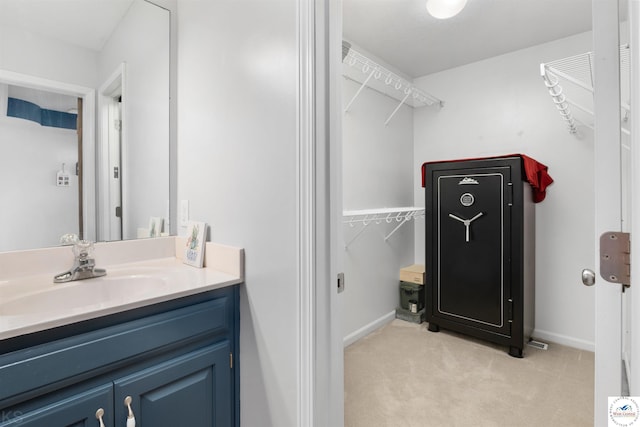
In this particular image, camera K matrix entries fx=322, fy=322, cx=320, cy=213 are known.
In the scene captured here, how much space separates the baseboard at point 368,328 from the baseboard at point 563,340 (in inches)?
46.0

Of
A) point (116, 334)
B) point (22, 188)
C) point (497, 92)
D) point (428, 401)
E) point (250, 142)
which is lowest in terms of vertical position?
point (428, 401)

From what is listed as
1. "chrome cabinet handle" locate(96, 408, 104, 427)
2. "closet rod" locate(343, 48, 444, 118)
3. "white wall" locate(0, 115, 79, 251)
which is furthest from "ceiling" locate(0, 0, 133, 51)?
"chrome cabinet handle" locate(96, 408, 104, 427)

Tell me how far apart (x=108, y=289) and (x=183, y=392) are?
510 millimetres

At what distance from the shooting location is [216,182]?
139 cm

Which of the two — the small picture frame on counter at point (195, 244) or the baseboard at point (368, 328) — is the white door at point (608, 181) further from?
the baseboard at point (368, 328)

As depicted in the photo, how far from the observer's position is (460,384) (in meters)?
2.00

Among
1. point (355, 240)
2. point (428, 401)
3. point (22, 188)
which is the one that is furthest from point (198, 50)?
point (428, 401)

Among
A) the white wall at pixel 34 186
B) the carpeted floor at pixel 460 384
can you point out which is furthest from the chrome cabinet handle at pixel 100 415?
the carpeted floor at pixel 460 384

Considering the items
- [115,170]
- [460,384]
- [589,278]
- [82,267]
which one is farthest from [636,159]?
[460,384]

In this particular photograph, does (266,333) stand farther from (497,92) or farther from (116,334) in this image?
(497,92)

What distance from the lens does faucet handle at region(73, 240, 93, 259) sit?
1.27 meters

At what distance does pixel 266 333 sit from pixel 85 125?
1.18 m

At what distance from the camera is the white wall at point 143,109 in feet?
5.01

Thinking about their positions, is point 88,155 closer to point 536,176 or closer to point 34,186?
point 34,186
